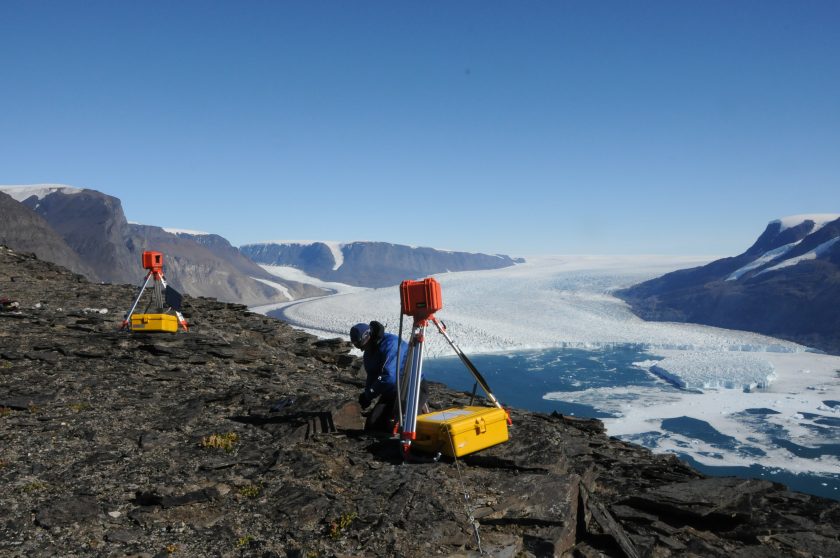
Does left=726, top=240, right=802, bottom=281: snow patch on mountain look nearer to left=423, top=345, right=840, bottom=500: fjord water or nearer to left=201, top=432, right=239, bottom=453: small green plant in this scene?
left=423, top=345, right=840, bottom=500: fjord water

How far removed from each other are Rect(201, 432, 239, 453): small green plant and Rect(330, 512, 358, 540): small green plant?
181cm

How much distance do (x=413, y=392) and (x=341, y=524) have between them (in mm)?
1420

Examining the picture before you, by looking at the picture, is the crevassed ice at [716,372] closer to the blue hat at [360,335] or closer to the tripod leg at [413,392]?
the blue hat at [360,335]

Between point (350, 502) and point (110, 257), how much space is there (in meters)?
129

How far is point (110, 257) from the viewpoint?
117750mm

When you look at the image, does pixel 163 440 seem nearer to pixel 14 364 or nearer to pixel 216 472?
pixel 216 472

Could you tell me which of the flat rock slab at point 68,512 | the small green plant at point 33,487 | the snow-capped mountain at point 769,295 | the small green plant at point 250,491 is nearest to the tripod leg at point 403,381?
the small green plant at point 250,491

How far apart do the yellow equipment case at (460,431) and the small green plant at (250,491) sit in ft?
4.53

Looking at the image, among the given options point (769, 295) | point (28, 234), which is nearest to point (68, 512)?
point (769, 295)

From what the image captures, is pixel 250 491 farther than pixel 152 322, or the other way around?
pixel 152 322

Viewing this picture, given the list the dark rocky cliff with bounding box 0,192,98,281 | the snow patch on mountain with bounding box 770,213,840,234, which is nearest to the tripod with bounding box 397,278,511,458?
the dark rocky cliff with bounding box 0,192,98,281

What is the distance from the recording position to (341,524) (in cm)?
407

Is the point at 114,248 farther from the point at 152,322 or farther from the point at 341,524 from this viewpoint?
the point at 341,524

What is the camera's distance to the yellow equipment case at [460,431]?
494cm
